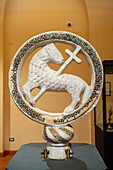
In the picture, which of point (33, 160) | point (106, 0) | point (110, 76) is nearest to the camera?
point (33, 160)

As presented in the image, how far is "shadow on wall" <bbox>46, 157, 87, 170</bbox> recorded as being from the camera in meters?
1.07

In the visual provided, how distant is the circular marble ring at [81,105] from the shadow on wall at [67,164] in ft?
0.75

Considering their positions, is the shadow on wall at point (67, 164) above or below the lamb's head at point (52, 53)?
below

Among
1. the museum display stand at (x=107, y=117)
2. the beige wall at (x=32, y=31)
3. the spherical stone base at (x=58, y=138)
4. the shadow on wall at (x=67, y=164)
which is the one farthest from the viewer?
the beige wall at (x=32, y=31)

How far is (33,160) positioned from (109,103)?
1.40m

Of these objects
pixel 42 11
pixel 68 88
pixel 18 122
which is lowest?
pixel 18 122

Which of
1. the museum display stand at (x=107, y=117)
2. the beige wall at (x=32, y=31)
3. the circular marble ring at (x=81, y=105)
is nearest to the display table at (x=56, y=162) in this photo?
the circular marble ring at (x=81, y=105)

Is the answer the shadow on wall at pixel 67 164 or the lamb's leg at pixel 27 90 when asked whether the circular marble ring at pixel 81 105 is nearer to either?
the lamb's leg at pixel 27 90

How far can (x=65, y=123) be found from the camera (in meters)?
1.21

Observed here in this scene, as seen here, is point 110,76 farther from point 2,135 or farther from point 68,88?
point 2,135

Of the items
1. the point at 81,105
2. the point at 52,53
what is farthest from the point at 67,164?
the point at 52,53

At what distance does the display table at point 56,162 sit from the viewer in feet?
3.53

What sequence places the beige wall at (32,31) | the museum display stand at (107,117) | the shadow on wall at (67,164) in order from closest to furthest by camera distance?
1. the shadow on wall at (67,164)
2. the museum display stand at (107,117)
3. the beige wall at (32,31)

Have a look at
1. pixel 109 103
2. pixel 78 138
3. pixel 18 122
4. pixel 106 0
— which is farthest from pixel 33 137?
pixel 106 0
